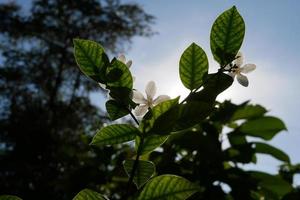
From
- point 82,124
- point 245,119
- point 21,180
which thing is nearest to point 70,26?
point 82,124

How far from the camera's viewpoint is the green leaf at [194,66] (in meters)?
0.61

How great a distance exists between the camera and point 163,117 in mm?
527

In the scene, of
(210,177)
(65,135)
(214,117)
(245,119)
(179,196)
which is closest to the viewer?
(179,196)

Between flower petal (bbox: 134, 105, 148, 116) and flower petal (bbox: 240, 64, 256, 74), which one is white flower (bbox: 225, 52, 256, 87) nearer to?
flower petal (bbox: 240, 64, 256, 74)

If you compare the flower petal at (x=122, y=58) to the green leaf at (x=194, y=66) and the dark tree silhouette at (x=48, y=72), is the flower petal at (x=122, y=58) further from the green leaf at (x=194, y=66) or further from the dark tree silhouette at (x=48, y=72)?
the dark tree silhouette at (x=48, y=72)

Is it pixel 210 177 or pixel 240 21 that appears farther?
A: pixel 210 177

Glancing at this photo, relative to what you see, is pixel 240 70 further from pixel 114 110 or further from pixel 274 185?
pixel 274 185

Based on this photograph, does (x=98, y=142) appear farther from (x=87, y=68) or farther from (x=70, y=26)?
(x=70, y=26)

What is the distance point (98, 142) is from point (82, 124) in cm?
1253

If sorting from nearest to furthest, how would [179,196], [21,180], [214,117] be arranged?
[179,196], [214,117], [21,180]

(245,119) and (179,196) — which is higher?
(245,119)

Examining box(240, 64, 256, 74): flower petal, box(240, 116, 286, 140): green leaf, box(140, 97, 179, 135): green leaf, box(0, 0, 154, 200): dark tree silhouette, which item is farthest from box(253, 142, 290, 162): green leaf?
box(0, 0, 154, 200): dark tree silhouette

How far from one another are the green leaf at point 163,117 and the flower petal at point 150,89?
108mm

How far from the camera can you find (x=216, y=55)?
622mm
